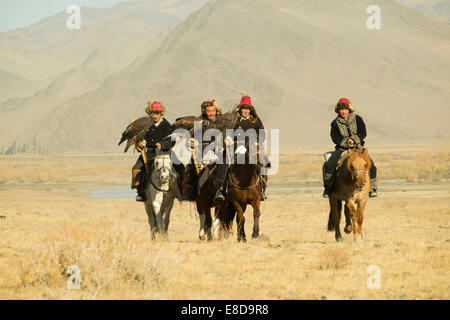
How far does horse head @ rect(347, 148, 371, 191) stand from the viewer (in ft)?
49.3

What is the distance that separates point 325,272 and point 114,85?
133m

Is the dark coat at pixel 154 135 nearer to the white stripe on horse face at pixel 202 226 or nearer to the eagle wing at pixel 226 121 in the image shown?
the eagle wing at pixel 226 121

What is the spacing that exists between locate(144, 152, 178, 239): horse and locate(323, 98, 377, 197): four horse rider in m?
3.16

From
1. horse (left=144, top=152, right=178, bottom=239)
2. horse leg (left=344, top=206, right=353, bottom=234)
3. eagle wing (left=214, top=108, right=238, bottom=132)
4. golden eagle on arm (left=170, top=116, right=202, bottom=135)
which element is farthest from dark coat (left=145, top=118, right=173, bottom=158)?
horse leg (left=344, top=206, right=353, bottom=234)

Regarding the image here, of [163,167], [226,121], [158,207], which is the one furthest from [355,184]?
[158,207]

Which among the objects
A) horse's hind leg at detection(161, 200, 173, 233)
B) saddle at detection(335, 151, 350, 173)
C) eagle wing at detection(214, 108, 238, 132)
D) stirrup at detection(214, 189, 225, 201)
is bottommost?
horse's hind leg at detection(161, 200, 173, 233)

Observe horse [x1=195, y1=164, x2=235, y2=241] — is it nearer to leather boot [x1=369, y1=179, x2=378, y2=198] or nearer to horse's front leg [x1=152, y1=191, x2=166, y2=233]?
horse's front leg [x1=152, y1=191, x2=166, y2=233]

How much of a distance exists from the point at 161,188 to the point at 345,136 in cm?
383

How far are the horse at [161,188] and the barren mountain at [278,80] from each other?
3741 inches

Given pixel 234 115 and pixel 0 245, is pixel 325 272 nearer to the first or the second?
pixel 234 115

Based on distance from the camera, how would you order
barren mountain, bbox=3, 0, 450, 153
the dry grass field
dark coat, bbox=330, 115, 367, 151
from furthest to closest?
1. barren mountain, bbox=3, 0, 450, 153
2. dark coat, bbox=330, 115, 367, 151
3. the dry grass field

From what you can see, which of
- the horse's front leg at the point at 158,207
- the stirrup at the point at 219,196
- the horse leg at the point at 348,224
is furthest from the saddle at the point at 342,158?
the horse's front leg at the point at 158,207

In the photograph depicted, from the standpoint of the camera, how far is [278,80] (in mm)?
132250

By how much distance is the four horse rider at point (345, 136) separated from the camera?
1599 centimetres
